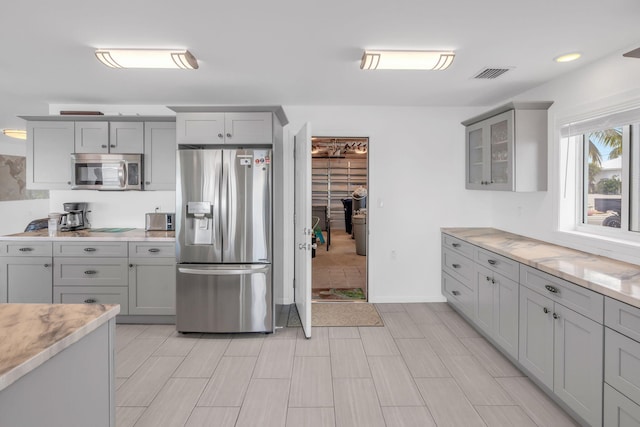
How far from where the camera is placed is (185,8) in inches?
84.7

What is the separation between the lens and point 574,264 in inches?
102

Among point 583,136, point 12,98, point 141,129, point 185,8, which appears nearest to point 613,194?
point 583,136

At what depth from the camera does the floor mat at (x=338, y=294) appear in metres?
4.95

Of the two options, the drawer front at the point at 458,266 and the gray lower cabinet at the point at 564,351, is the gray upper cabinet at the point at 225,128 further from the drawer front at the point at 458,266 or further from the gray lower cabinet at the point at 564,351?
the gray lower cabinet at the point at 564,351

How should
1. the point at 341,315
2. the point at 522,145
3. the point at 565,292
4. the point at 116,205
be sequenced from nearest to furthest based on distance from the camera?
1. the point at 565,292
2. the point at 522,145
3. the point at 341,315
4. the point at 116,205

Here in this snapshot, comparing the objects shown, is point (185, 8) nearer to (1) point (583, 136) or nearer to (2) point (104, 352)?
(2) point (104, 352)

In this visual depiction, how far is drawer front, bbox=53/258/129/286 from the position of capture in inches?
153

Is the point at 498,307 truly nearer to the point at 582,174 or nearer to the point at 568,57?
the point at 582,174

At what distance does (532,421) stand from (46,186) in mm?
5047

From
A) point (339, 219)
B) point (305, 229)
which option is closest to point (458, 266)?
point (305, 229)

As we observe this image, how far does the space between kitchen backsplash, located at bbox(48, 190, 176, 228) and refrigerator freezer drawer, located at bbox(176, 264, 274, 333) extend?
49.7 inches

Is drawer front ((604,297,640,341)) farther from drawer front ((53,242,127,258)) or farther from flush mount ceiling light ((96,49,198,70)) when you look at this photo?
drawer front ((53,242,127,258))

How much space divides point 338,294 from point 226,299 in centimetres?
192

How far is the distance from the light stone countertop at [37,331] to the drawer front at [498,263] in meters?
2.73
